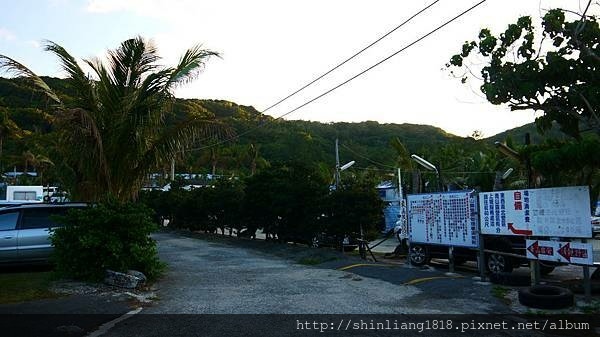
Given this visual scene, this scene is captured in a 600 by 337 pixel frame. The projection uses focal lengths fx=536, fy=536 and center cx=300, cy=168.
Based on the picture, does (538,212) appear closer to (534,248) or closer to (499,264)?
(534,248)

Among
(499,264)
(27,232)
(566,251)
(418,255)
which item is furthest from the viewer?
(418,255)

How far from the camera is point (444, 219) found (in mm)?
13688

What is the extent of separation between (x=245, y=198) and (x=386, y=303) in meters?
12.9

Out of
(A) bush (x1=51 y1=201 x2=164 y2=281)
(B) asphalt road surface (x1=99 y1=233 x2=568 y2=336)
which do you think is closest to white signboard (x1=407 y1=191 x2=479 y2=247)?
(B) asphalt road surface (x1=99 y1=233 x2=568 y2=336)

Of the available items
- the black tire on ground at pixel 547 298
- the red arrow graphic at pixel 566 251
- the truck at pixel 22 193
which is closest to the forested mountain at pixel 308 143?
the truck at pixel 22 193

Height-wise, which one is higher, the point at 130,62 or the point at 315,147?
the point at 315,147

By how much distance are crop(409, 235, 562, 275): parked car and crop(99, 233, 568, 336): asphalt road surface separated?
1249 mm

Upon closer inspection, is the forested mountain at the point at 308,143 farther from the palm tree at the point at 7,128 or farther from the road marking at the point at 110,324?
the road marking at the point at 110,324

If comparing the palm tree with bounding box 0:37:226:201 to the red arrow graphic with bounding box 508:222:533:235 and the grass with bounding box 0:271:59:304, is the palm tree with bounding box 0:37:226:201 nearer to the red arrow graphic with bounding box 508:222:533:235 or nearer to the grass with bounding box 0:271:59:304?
the grass with bounding box 0:271:59:304

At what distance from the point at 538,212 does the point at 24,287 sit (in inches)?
383

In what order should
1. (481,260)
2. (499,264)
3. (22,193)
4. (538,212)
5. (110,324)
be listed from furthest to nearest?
(22,193) < (499,264) < (481,260) < (538,212) < (110,324)

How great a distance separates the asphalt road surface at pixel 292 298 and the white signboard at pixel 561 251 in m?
1.23

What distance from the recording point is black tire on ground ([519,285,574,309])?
857 centimetres

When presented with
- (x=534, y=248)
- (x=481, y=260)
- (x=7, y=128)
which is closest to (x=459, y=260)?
(x=481, y=260)
